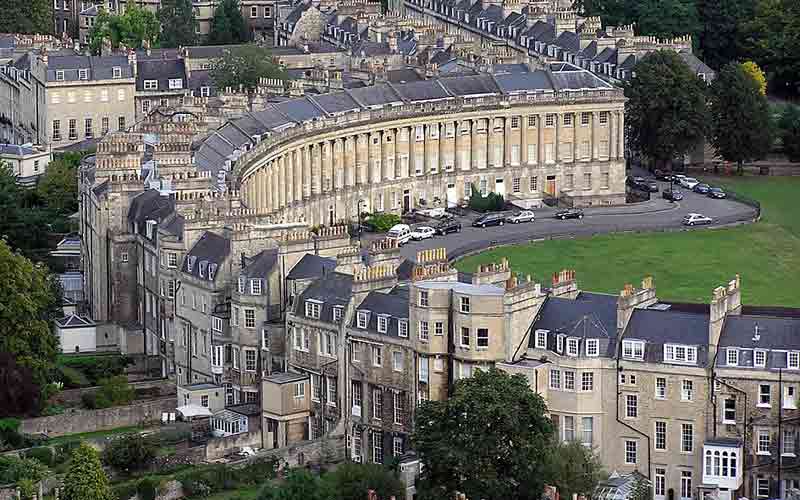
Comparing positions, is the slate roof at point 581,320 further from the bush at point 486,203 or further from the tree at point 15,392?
the bush at point 486,203

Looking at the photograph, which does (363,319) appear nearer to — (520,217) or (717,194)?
(520,217)

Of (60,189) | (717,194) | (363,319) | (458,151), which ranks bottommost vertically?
(717,194)

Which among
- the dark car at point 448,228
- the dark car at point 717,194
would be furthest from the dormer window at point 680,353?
Result: the dark car at point 717,194

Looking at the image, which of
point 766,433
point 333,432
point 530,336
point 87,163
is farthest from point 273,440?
point 87,163

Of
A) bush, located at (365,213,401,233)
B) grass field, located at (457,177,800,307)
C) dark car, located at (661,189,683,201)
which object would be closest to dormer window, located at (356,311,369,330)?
grass field, located at (457,177,800,307)

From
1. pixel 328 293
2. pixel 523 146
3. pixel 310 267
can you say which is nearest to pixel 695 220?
pixel 523 146

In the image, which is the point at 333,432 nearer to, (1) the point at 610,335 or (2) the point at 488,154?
(1) the point at 610,335

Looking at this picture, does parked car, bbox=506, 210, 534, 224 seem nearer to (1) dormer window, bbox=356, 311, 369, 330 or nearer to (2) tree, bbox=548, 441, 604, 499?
(1) dormer window, bbox=356, 311, 369, 330
